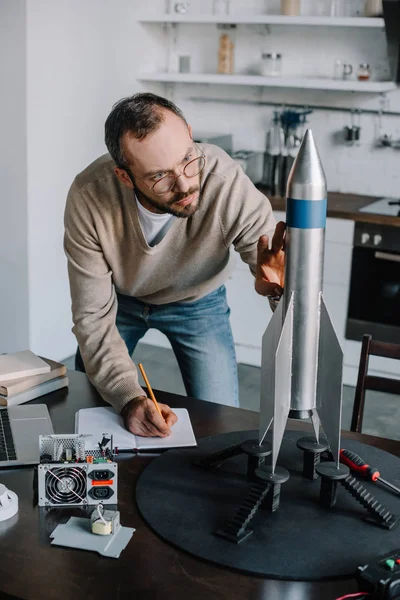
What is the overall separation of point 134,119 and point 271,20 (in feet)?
8.33

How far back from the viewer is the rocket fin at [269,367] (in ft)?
5.37

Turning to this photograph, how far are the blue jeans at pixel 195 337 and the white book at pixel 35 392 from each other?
1.64ft

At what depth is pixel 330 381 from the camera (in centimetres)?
163

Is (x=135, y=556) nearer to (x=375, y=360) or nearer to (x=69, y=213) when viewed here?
(x=69, y=213)

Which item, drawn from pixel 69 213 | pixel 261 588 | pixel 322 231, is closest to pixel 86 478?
pixel 261 588

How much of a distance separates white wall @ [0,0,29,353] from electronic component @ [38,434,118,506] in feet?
8.65

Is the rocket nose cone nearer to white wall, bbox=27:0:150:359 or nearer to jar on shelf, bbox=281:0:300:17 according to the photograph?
white wall, bbox=27:0:150:359

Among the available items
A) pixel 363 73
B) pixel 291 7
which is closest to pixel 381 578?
pixel 363 73

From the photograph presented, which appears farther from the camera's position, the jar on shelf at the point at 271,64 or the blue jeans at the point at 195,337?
the jar on shelf at the point at 271,64

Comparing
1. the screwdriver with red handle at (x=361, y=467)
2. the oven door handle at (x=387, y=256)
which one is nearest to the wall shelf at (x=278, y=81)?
the oven door handle at (x=387, y=256)

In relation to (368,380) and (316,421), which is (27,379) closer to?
(316,421)

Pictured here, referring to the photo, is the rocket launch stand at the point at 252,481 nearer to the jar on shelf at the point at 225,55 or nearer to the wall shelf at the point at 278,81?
the wall shelf at the point at 278,81

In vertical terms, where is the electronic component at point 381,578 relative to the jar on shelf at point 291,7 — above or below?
below

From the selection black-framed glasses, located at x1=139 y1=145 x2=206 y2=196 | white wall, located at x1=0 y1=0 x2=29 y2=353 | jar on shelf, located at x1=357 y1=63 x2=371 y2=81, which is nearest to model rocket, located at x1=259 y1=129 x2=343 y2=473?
black-framed glasses, located at x1=139 y1=145 x2=206 y2=196
